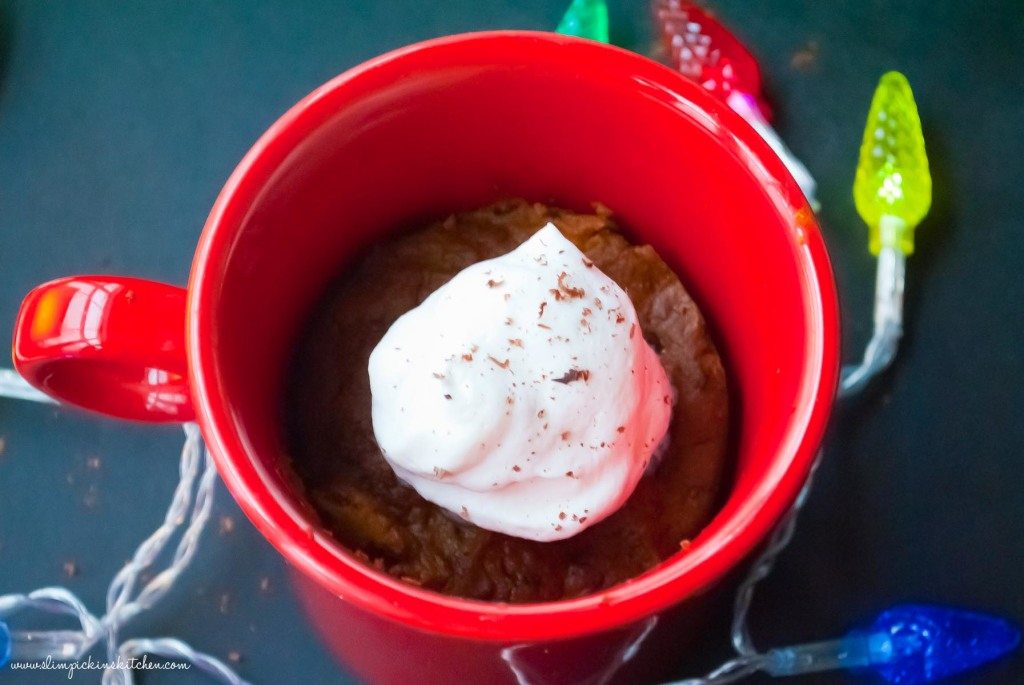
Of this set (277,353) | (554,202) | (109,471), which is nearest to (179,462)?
(109,471)

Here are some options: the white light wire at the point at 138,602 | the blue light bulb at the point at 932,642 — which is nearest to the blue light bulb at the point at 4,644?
the white light wire at the point at 138,602

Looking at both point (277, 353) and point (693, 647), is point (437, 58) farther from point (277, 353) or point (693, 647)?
point (693, 647)

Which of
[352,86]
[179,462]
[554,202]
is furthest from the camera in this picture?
[179,462]

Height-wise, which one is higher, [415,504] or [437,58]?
[437,58]

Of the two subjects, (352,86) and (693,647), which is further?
(693,647)

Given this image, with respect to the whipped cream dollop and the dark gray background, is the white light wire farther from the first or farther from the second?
the whipped cream dollop

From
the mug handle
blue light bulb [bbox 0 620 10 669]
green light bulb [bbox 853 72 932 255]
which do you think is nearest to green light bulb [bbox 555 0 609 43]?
green light bulb [bbox 853 72 932 255]
